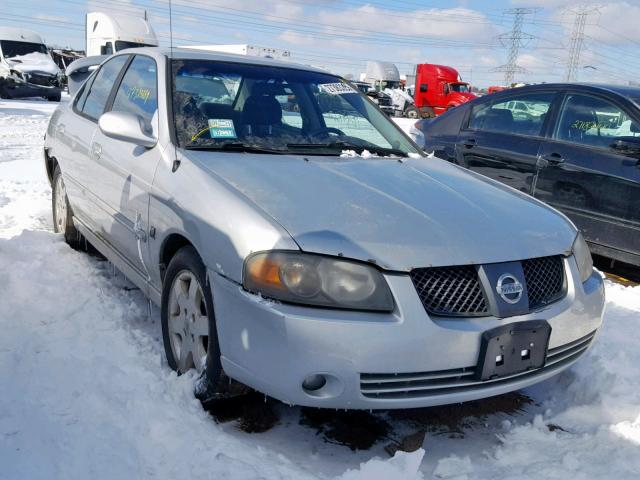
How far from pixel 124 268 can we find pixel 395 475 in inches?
81.9

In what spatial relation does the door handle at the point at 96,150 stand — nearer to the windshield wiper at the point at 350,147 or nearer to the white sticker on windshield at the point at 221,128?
the white sticker on windshield at the point at 221,128

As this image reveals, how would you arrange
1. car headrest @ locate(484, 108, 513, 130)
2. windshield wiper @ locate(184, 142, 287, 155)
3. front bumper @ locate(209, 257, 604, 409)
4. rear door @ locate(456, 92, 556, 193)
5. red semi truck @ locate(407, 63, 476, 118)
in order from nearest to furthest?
front bumper @ locate(209, 257, 604, 409), windshield wiper @ locate(184, 142, 287, 155), rear door @ locate(456, 92, 556, 193), car headrest @ locate(484, 108, 513, 130), red semi truck @ locate(407, 63, 476, 118)

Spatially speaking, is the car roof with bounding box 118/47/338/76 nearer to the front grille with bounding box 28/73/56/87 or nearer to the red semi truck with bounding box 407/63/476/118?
the front grille with bounding box 28/73/56/87

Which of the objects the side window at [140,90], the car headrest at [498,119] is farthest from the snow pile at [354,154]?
the car headrest at [498,119]

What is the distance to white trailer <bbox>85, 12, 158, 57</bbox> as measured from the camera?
22.6 meters

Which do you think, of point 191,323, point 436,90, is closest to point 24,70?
point 436,90

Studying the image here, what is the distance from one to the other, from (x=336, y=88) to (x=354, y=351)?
91.3 inches

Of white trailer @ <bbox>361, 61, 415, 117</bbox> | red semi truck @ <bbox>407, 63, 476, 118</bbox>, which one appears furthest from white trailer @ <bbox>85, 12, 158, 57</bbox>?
white trailer @ <bbox>361, 61, 415, 117</bbox>

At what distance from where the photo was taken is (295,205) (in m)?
2.46

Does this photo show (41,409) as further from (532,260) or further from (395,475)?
(532,260)

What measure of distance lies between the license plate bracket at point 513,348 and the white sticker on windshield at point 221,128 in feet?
5.53

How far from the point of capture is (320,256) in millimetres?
2236

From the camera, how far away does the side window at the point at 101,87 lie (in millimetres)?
4113

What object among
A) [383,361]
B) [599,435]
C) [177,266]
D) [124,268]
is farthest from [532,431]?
[124,268]
